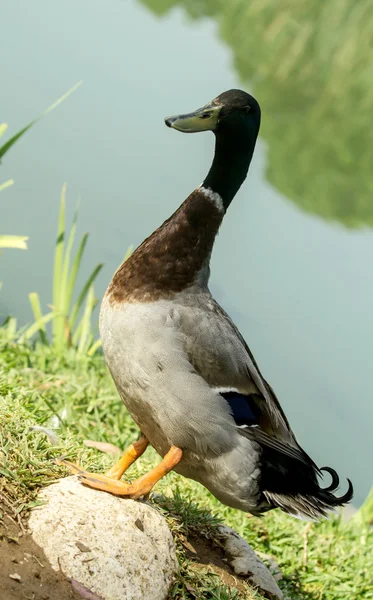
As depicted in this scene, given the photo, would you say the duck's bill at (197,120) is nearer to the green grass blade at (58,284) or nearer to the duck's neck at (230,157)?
the duck's neck at (230,157)

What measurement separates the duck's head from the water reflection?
5.96 m

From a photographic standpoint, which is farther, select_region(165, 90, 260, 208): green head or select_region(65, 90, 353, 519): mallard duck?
select_region(165, 90, 260, 208): green head

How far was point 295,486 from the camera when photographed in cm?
286

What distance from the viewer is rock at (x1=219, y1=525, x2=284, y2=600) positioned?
2.88m

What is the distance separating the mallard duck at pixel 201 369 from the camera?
8.41 feet

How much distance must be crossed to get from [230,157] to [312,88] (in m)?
9.46

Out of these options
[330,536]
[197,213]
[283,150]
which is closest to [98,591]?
[197,213]

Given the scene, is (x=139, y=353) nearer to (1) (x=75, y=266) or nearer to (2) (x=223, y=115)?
(2) (x=223, y=115)

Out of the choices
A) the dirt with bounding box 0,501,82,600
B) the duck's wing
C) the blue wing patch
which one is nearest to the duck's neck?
the duck's wing

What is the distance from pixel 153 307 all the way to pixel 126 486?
1.95 ft

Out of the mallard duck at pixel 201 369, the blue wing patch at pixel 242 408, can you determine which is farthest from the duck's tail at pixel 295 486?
the blue wing patch at pixel 242 408

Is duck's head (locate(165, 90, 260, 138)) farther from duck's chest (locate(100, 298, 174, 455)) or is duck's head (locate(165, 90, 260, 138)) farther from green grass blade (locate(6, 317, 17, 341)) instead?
green grass blade (locate(6, 317, 17, 341))

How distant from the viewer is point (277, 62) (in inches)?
478

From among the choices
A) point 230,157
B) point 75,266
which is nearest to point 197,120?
point 230,157
